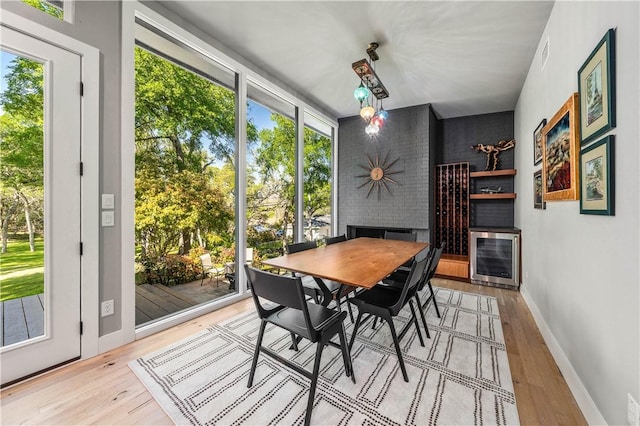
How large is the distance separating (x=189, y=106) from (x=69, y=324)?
90.9 inches

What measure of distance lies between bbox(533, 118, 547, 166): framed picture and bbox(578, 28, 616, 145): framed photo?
3.61ft

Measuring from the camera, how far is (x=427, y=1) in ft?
7.22

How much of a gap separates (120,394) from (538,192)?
3927 millimetres

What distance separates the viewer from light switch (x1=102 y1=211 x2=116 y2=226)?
208 centimetres

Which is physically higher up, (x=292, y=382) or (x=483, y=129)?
(x=483, y=129)

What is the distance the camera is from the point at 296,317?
5.65ft

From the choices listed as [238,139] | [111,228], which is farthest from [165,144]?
[111,228]

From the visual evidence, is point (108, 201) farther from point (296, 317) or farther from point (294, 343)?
point (294, 343)

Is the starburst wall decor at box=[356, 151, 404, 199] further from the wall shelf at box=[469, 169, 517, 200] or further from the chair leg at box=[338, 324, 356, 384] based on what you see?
the chair leg at box=[338, 324, 356, 384]

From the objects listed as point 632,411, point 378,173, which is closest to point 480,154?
point 378,173

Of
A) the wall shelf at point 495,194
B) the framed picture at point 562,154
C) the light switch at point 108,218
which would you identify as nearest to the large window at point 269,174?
the light switch at point 108,218

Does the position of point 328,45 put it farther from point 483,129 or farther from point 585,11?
point 483,129

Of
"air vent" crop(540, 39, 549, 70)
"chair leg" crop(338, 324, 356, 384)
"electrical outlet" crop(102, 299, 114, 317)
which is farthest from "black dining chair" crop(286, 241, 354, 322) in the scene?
"air vent" crop(540, 39, 549, 70)

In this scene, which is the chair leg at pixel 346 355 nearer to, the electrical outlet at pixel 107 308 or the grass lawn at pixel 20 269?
the electrical outlet at pixel 107 308
